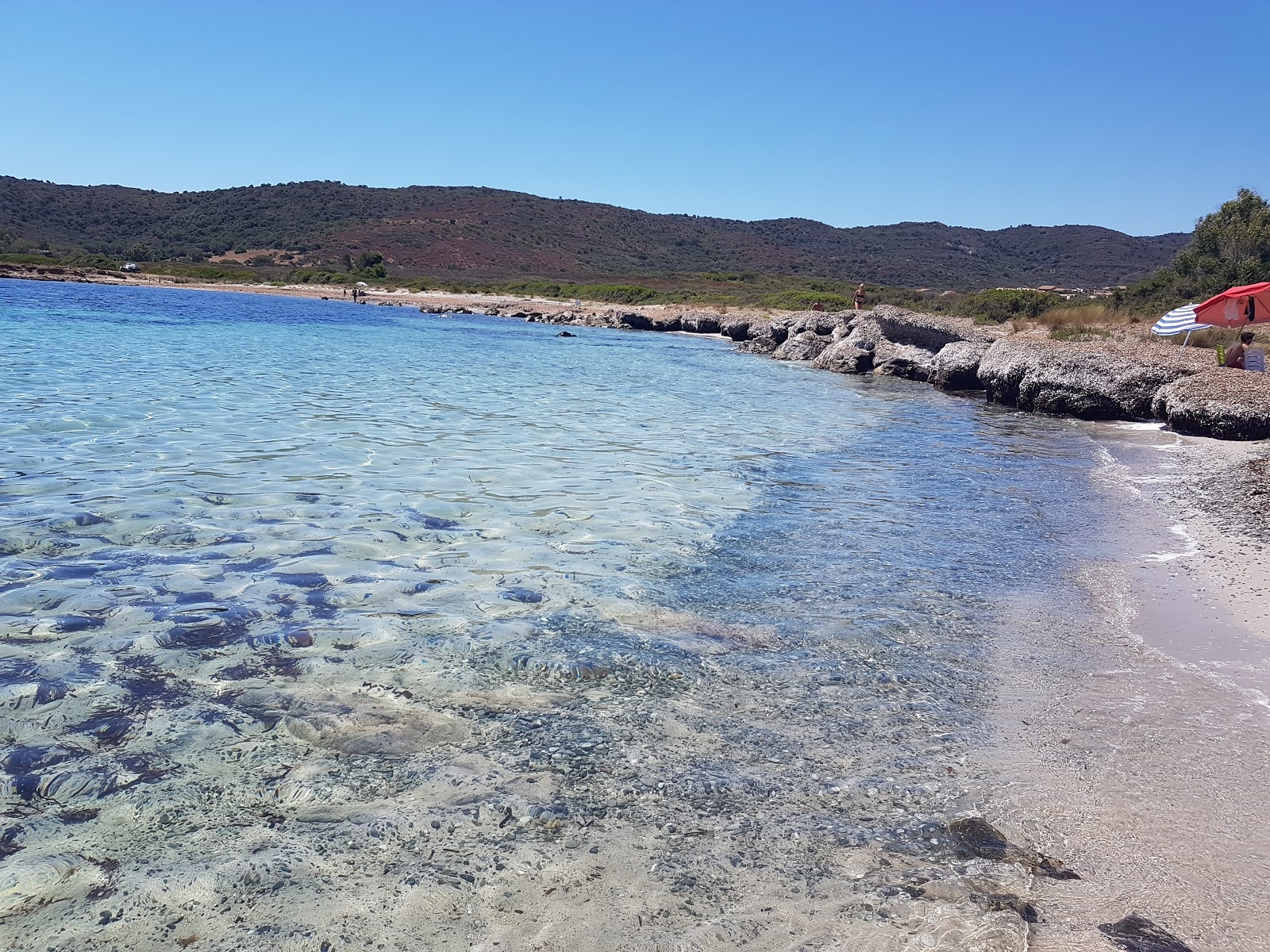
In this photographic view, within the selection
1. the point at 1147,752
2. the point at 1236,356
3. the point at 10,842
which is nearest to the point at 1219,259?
the point at 1236,356

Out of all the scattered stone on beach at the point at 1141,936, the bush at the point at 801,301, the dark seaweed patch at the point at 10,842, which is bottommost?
the dark seaweed patch at the point at 10,842

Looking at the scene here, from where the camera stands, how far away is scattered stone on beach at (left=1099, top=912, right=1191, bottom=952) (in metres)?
2.25

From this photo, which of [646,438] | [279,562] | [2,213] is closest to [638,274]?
[2,213]

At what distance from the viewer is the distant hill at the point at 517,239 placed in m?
84.8

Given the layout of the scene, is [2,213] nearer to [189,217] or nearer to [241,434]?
[189,217]

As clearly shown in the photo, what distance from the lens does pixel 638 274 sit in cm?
8575

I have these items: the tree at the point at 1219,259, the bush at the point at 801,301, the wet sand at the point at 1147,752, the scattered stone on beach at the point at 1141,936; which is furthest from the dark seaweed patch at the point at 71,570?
the bush at the point at 801,301

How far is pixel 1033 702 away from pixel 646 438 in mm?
7143

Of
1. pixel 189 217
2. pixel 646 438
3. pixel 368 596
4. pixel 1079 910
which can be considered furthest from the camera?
pixel 189 217

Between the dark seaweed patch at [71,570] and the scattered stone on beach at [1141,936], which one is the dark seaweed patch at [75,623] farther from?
the scattered stone on beach at [1141,936]

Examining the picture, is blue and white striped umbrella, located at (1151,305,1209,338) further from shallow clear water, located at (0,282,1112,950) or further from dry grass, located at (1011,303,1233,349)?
shallow clear water, located at (0,282,1112,950)

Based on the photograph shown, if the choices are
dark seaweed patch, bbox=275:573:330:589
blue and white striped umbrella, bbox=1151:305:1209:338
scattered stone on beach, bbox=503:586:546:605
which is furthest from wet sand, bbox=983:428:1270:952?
blue and white striped umbrella, bbox=1151:305:1209:338

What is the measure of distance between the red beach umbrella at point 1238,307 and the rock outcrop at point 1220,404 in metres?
3.07

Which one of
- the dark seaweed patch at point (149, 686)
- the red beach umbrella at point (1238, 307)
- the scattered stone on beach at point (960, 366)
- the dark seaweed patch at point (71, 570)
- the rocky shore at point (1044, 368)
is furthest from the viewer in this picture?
Result: the scattered stone on beach at point (960, 366)
